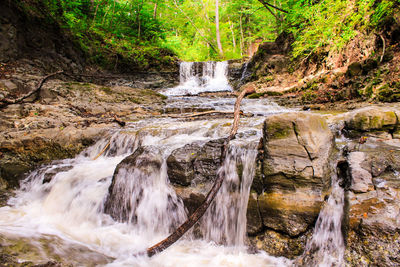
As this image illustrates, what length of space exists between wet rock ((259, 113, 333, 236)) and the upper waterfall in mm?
13065

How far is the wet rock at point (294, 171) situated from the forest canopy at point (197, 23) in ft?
20.3

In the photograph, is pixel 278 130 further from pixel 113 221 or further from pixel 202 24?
pixel 202 24

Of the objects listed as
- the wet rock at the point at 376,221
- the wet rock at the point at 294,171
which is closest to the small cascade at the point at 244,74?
the wet rock at the point at 294,171

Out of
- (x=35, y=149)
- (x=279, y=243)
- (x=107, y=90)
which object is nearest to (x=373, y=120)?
(x=279, y=243)

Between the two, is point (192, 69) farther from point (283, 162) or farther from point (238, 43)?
point (238, 43)

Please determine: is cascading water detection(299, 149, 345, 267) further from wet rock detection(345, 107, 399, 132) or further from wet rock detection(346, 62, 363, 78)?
wet rock detection(346, 62, 363, 78)

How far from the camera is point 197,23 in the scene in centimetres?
2200

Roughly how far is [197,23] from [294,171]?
2377cm

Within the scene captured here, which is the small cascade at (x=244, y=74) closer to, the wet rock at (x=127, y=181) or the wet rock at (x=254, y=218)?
the wet rock at (x=127, y=181)

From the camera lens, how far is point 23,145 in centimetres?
434

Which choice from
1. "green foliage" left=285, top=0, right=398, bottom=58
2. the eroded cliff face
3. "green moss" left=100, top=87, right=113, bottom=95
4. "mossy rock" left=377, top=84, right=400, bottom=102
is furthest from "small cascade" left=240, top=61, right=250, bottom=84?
the eroded cliff face

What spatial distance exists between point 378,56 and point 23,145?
981cm

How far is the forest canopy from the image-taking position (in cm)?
679

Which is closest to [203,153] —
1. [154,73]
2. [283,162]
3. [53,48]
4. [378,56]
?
[283,162]
